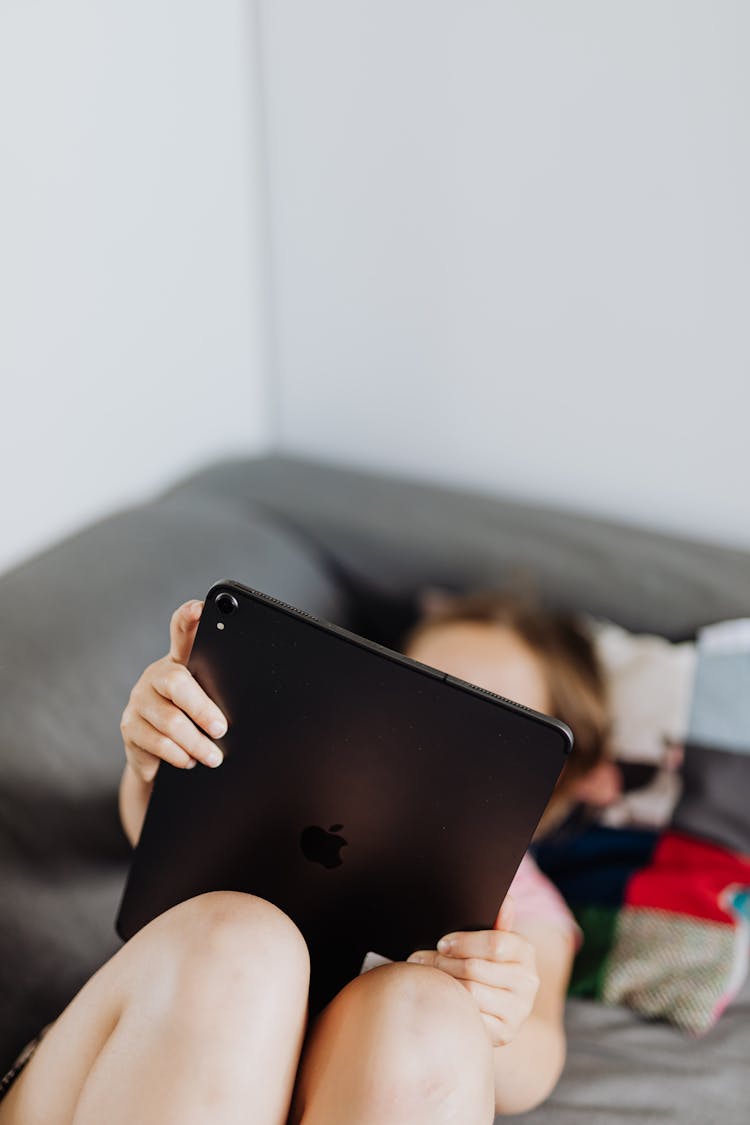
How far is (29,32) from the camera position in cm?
81

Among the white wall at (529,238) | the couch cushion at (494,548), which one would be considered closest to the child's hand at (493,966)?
the couch cushion at (494,548)

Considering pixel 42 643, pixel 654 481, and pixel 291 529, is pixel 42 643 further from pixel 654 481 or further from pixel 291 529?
pixel 654 481

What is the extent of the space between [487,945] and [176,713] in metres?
0.23

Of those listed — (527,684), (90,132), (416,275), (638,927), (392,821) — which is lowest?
(638,927)

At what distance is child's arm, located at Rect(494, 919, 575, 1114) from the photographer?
2.23ft

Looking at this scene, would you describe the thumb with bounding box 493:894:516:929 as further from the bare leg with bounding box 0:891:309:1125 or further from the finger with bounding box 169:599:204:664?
the finger with bounding box 169:599:204:664

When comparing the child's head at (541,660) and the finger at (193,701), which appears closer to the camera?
the finger at (193,701)

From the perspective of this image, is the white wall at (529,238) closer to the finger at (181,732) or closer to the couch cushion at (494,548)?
the couch cushion at (494,548)

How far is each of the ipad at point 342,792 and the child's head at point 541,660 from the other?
0.28 meters

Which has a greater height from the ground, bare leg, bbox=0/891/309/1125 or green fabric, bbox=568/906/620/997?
bare leg, bbox=0/891/309/1125

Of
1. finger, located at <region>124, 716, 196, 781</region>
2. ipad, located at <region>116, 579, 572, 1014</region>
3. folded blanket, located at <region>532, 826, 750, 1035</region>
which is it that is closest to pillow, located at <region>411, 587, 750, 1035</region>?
folded blanket, located at <region>532, 826, 750, 1035</region>

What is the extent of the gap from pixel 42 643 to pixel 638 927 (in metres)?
0.56

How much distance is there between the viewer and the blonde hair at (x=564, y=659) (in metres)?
0.92

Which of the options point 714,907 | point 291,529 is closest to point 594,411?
point 291,529
